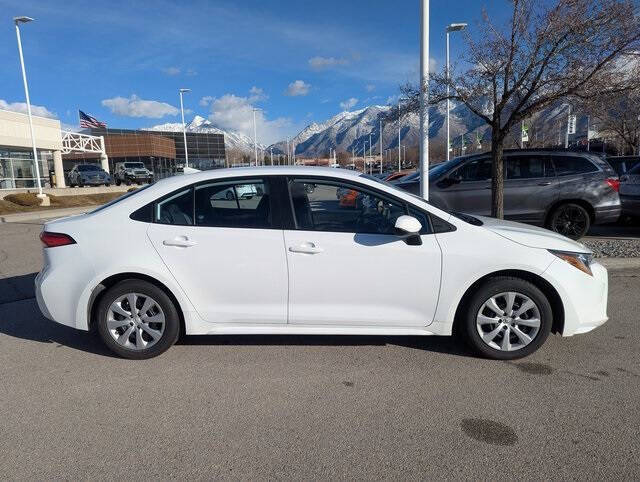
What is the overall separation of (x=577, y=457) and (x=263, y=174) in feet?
9.81

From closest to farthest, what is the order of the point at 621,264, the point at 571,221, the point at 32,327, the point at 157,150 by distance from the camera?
the point at 32,327, the point at 621,264, the point at 571,221, the point at 157,150

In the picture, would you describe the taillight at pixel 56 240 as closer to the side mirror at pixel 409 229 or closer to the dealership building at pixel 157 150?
the side mirror at pixel 409 229

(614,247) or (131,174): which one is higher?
(131,174)

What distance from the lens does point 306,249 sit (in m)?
3.61

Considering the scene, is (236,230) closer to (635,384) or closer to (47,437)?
(47,437)

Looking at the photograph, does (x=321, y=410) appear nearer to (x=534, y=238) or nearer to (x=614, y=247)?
(x=534, y=238)

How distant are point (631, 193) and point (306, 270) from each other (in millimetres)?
8486

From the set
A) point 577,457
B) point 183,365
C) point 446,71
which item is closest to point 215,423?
point 183,365

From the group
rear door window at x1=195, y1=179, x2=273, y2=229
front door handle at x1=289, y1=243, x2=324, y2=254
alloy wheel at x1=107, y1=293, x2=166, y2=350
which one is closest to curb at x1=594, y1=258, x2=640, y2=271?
front door handle at x1=289, y1=243, x2=324, y2=254

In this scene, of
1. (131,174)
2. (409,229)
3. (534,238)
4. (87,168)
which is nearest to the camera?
(409,229)

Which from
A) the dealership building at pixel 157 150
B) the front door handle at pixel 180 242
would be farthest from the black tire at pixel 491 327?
the dealership building at pixel 157 150

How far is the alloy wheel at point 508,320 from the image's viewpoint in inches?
143

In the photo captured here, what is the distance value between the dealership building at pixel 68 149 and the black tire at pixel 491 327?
32.9 feet

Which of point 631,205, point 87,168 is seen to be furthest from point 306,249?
point 87,168
